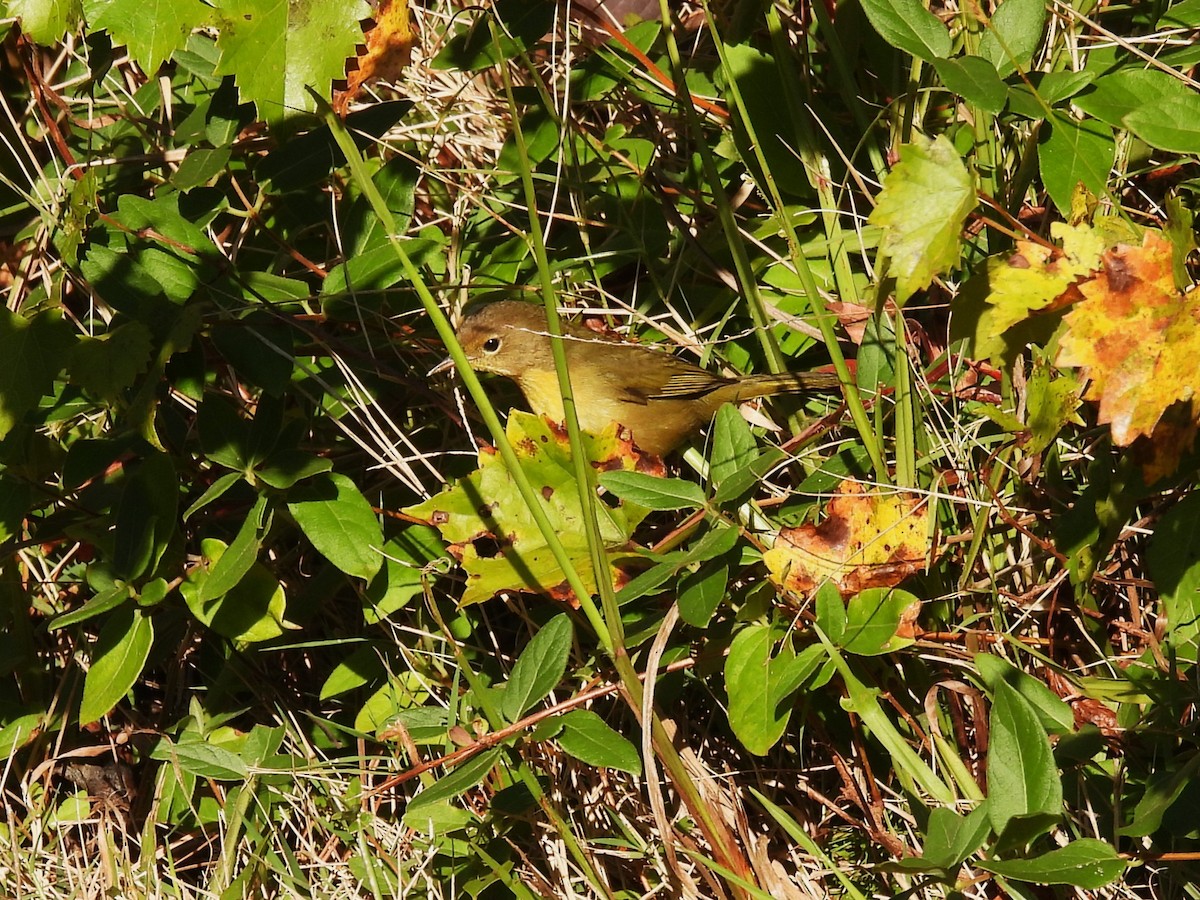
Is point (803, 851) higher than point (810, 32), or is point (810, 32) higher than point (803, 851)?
point (810, 32)

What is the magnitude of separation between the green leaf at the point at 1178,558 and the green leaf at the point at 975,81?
83 cm

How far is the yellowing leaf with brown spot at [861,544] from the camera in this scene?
2377 millimetres

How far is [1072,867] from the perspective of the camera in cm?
184

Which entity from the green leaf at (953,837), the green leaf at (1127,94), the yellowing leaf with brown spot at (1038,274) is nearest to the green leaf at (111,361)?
the yellowing leaf with brown spot at (1038,274)

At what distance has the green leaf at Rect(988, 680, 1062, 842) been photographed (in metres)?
1.88

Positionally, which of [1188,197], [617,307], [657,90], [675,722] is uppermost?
[657,90]

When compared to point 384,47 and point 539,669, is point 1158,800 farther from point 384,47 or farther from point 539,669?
point 384,47

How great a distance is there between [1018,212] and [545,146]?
116cm

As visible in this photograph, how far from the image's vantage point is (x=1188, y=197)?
9.12ft

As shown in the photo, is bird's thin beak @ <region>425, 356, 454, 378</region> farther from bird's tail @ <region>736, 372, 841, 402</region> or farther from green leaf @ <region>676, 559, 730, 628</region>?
green leaf @ <region>676, 559, 730, 628</region>

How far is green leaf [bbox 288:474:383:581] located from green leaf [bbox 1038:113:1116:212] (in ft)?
5.15

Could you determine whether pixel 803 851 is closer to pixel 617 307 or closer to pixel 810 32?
pixel 617 307

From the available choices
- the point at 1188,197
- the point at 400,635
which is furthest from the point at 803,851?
the point at 1188,197

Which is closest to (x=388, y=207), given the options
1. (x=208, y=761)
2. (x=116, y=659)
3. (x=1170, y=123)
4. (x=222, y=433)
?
(x=222, y=433)
